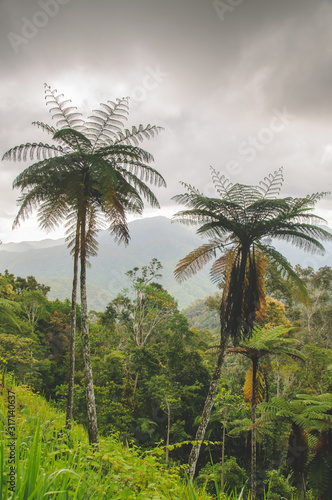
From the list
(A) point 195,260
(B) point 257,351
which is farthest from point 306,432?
(A) point 195,260

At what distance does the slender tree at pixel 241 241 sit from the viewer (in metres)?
6.33

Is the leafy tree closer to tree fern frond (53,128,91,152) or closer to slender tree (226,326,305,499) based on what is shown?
slender tree (226,326,305,499)

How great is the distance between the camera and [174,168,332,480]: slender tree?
633cm

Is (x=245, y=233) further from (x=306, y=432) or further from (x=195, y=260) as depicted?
(x=306, y=432)

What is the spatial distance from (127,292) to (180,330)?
3.95m

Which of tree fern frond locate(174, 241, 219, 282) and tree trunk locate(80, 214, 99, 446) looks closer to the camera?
tree trunk locate(80, 214, 99, 446)

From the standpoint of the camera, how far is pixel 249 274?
642 centimetres

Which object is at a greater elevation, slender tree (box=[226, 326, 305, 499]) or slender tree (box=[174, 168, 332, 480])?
slender tree (box=[174, 168, 332, 480])

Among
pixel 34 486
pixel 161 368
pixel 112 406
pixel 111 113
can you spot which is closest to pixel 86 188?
pixel 111 113

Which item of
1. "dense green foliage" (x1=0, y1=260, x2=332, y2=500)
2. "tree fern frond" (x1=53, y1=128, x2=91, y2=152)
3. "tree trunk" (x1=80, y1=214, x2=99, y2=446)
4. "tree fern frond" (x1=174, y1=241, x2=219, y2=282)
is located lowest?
"dense green foliage" (x1=0, y1=260, x2=332, y2=500)

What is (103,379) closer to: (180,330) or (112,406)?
(112,406)

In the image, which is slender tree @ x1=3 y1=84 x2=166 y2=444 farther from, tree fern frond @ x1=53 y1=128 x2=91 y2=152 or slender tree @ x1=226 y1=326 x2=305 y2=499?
slender tree @ x1=226 y1=326 x2=305 y2=499

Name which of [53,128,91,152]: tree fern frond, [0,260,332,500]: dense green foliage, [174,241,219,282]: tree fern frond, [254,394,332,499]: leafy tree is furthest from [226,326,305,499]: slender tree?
[53,128,91,152]: tree fern frond

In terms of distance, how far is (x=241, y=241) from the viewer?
6809 millimetres
